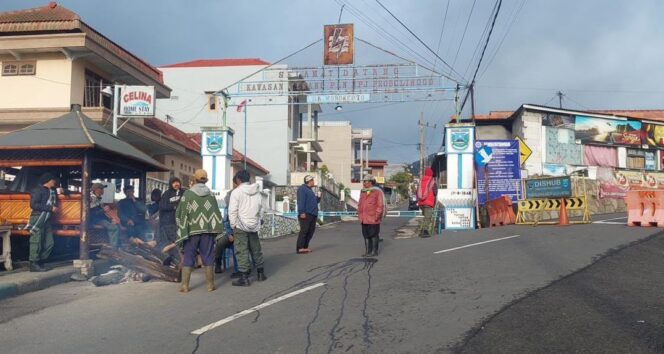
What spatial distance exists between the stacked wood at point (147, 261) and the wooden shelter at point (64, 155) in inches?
24.4

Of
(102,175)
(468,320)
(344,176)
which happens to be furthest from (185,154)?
(344,176)

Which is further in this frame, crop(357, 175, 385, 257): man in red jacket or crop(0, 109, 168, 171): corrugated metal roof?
crop(357, 175, 385, 257): man in red jacket

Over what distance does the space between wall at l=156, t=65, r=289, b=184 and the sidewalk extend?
101ft

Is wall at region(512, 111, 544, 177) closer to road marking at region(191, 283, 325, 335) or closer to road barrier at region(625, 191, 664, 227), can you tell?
road barrier at region(625, 191, 664, 227)

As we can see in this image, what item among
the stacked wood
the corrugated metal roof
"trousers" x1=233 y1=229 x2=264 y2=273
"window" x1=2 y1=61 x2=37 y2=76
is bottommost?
the stacked wood

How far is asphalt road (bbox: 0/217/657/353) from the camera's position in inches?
224

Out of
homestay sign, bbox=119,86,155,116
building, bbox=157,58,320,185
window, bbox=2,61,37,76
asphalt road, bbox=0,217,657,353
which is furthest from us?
building, bbox=157,58,320,185

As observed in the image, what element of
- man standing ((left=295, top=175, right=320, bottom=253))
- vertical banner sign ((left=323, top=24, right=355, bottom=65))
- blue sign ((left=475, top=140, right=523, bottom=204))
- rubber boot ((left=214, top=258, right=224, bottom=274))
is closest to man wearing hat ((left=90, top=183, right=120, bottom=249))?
rubber boot ((left=214, top=258, right=224, bottom=274))

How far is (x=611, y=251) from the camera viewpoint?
36.2 ft

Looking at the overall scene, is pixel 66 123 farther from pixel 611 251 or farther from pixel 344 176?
pixel 344 176

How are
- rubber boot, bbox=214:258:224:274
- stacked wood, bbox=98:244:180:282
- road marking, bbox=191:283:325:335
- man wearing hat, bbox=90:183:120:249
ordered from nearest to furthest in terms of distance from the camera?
road marking, bbox=191:283:325:335 → stacked wood, bbox=98:244:180:282 → rubber boot, bbox=214:258:224:274 → man wearing hat, bbox=90:183:120:249

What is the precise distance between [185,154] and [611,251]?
70.3 ft

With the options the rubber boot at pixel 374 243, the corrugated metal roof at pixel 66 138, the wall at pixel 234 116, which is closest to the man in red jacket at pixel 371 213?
the rubber boot at pixel 374 243

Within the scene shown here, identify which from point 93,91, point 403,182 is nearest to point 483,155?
point 93,91
